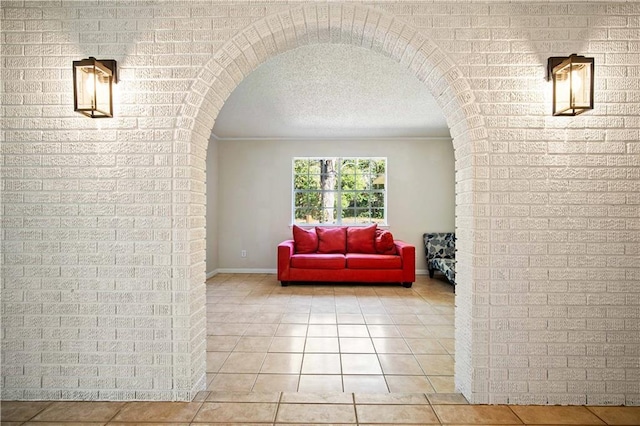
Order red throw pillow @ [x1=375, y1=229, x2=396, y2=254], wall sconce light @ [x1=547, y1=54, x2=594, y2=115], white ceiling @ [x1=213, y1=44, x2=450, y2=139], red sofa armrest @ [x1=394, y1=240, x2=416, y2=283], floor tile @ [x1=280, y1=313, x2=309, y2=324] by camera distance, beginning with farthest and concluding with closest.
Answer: red throw pillow @ [x1=375, y1=229, x2=396, y2=254] → red sofa armrest @ [x1=394, y1=240, x2=416, y2=283] → floor tile @ [x1=280, y1=313, x2=309, y2=324] → white ceiling @ [x1=213, y1=44, x2=450, y2=139] → wall sconce light @ [x1=547, y1=54, x2=594, y2=115]

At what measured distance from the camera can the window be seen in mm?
6562

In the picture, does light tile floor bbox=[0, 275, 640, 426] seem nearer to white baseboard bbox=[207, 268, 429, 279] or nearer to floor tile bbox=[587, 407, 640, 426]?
floor tile bbox=[587, 407, 640, 426]

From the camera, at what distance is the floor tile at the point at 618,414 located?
181 cm

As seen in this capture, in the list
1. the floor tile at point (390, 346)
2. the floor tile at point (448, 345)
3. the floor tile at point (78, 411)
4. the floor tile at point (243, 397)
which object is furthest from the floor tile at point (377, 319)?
the floor tile at point (78, 411)

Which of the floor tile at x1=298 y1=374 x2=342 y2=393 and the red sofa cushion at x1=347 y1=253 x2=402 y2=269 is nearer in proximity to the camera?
the floor tile at x1=298 y1=374 x2=342 y2=393

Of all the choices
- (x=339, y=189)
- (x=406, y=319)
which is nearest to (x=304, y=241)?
(x=339, y=189)

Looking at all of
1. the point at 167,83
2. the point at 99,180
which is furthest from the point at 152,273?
the point at 167,83

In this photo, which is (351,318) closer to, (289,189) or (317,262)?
(317,262)

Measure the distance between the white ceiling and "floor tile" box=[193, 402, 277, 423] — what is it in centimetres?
275

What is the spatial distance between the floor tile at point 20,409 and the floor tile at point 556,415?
263cm

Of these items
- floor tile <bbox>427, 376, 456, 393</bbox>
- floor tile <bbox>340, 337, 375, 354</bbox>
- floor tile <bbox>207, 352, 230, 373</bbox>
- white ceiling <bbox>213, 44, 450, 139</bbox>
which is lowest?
floor tile <bbox>340, 337, 375, 354</bbox>

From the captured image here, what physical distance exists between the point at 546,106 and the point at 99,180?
258 centimetres

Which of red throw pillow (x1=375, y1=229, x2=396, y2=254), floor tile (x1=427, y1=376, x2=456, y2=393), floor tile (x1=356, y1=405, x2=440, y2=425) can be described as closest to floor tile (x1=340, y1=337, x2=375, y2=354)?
floor tile (x1=427, y1=376, x2=456, y2=393)

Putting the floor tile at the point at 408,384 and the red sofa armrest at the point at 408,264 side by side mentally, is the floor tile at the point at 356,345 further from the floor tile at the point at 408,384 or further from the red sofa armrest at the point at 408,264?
the red sofa armrest at the point at 408,264
